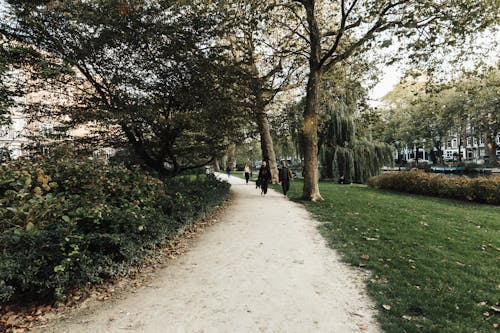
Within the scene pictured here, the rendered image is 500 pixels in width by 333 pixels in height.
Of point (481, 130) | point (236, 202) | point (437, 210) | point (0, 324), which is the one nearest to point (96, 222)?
point (0, 324)

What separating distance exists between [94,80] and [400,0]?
10.9 meters

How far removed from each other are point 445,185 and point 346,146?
8499 millimetres

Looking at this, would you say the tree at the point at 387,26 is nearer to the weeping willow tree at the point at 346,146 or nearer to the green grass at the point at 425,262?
the green grass at the point at 425,262

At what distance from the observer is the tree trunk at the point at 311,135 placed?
11.7 m

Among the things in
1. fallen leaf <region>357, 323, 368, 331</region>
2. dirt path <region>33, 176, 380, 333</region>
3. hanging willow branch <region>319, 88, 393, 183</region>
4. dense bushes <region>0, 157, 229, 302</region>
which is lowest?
fallen leaf <region>357, 323, 368, 331</region>

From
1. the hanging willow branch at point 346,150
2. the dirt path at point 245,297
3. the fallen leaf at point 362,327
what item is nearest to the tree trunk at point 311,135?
the dirt path at point 245,297

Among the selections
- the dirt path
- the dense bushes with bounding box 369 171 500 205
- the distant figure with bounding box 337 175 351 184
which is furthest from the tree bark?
the distant figure with bounding box 337 175 351 184

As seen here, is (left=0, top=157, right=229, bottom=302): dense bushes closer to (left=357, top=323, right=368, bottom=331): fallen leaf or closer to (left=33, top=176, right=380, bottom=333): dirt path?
(left=33, top=176, right=380, bottom=333): dirt path

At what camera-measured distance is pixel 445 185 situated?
13.8 metres

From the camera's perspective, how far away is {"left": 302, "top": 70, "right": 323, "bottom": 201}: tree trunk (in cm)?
1166

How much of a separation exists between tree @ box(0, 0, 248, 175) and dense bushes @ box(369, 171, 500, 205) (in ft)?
35.9

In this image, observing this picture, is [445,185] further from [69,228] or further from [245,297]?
[69,228]

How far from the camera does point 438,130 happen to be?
4059 cm

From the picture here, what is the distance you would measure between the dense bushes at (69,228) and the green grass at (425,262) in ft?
11.6
